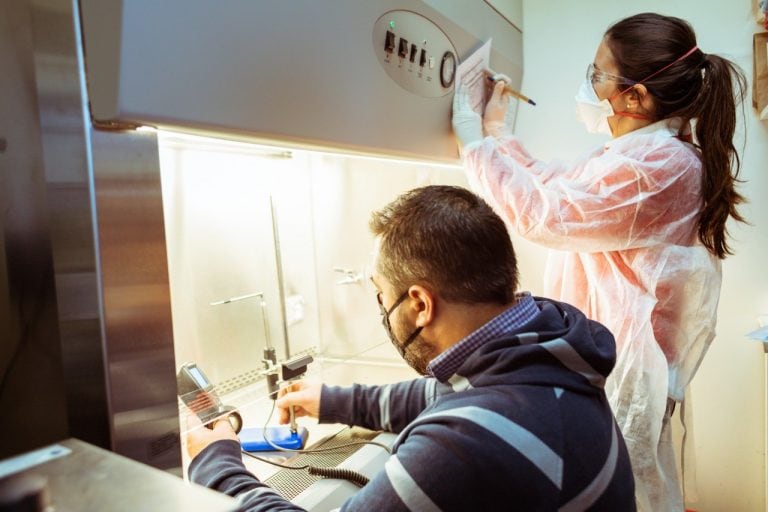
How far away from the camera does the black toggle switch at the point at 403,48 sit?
3.48 feet

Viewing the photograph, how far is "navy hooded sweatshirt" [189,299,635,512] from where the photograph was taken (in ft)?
1.95

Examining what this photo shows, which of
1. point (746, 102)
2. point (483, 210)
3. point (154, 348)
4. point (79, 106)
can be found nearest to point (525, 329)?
point (483, 210)

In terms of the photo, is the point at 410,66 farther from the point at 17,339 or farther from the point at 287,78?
the point at 17,339

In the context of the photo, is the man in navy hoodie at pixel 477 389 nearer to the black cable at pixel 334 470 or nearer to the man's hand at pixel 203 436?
the man's hand at pixel 203 436

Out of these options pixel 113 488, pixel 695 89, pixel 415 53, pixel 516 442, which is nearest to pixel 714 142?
pixel 695 89

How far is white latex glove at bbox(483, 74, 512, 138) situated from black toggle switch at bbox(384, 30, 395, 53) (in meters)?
0.43

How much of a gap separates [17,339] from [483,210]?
2.19 ft

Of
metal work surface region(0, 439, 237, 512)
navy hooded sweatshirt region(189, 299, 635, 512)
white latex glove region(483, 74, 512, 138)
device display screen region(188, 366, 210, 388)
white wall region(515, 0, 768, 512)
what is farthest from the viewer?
white wall region(515, 0, 768, 512)

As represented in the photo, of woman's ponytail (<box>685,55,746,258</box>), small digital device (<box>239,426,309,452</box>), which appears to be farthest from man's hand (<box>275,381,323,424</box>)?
woman's ponytail (<box>685,55,746,258</box>)

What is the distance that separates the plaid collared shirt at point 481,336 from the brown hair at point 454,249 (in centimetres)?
3

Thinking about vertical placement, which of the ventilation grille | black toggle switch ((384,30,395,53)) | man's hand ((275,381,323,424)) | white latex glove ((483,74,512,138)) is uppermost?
black toggle switch ((384,30,395,53))

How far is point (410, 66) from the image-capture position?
1.11 metres

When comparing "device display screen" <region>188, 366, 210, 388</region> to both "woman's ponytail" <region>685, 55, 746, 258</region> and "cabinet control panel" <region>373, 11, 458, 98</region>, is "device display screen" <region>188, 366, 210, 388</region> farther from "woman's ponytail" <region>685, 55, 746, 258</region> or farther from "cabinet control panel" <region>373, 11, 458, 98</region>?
"woman's ponytail" <region>685, 55, 746, 258</region>

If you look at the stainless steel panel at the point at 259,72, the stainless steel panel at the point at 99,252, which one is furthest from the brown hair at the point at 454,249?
the stainless steel panel at the point at 99,252
